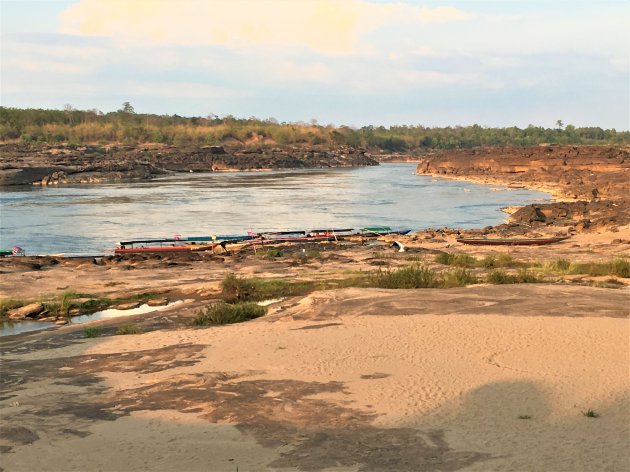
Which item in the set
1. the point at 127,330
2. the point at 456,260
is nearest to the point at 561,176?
the point at 456,260

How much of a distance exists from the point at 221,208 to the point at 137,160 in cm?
4781

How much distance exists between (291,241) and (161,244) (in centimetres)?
513

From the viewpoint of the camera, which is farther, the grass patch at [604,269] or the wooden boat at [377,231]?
the wooden boat at [377,231]

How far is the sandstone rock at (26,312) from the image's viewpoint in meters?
19.0

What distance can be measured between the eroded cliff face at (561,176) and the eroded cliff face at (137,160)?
20547 mm

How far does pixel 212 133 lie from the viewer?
5212 inches

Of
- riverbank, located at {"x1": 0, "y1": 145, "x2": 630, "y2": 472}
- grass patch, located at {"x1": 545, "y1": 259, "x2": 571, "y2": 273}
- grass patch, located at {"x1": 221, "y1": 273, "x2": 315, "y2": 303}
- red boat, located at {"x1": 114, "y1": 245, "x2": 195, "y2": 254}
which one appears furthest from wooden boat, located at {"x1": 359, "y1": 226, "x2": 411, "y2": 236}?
riverbank, located at {"x1": 0, "y1": 145, "x2": 630, "y2": 472}

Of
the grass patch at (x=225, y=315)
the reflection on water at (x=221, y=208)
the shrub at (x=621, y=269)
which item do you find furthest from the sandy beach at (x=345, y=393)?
the reflection on water at (x=221, y=208)

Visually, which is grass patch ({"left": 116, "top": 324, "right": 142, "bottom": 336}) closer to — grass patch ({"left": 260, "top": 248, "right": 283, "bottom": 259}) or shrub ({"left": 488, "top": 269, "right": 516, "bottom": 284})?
shrub ({"left": 488, "top": 269, "right": 516, "bottom": 284})

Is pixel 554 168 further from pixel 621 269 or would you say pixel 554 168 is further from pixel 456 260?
pixel 621 269

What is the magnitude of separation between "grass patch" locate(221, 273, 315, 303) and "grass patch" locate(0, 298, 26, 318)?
193 inches

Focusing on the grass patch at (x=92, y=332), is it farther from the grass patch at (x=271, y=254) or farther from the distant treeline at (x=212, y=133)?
the distant treeline at (x=212, y=133)

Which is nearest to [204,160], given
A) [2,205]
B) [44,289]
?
[2,205]

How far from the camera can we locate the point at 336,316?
16.0m
